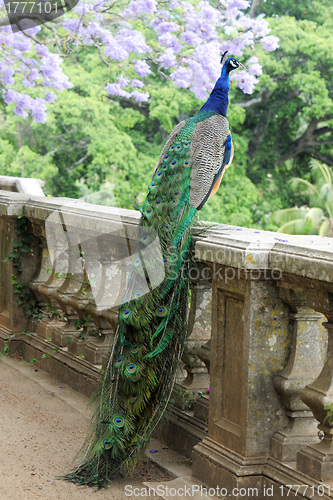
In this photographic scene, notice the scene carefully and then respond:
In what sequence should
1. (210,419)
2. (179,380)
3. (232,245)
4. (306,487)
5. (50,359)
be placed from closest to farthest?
(306,487)
(232,245)
(210,419)
(179,380)
(50,359)

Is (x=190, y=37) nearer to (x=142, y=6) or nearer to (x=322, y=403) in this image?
(x=142, y=6)

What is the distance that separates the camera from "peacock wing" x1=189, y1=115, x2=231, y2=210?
11.6ft

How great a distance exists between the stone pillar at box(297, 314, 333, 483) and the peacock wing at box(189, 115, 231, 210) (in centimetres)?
123

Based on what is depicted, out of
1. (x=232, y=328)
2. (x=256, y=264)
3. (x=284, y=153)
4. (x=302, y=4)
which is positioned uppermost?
(x=302, y=4)

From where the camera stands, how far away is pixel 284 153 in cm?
2169

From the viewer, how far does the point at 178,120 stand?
19516 millimetres

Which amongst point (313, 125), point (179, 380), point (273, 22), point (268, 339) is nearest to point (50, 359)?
point (179, 380)

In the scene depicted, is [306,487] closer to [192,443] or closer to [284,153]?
[192,443]

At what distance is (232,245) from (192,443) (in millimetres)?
1086

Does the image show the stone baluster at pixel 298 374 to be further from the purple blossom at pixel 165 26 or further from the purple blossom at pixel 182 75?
the purple blossom at pixel 182 75

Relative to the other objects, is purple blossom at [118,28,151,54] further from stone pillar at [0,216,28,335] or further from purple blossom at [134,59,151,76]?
stone pillar at [0,216,28,335]

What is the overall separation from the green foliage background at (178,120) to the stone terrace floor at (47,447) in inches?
512

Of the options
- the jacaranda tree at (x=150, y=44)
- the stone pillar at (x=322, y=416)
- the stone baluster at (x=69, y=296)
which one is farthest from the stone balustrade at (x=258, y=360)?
the jacaranda tree at (x=150, y=44)

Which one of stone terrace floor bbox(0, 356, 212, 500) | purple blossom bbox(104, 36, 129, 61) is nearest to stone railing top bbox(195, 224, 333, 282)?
stone terrace floor bbox(0, 356, 212, 500)
